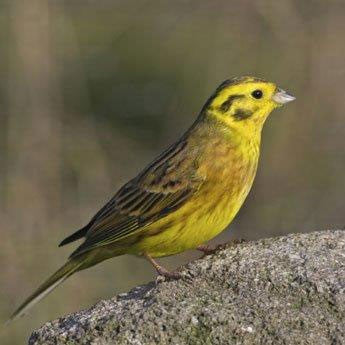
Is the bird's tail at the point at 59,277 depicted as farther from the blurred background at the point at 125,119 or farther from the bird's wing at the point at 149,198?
the blurred background at the point at 125,119

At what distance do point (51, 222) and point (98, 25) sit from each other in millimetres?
2660

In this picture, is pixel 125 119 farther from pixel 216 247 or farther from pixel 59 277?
pixel 216 247

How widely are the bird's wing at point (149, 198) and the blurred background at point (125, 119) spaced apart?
6.86ft

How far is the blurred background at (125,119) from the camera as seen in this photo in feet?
31.9

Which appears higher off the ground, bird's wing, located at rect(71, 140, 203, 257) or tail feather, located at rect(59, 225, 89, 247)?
bird's wing, located at rect(71, 140, 203, 257)

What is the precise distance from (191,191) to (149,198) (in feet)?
0.79

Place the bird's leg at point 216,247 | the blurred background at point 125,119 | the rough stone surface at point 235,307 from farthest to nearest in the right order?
the blurred background at point 125,119 < the bird's leg at point 216,247 < the rough stone surface at point 235,307

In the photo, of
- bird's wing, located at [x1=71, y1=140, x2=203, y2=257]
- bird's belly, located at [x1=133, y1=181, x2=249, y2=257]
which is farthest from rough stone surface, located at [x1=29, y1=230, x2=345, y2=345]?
bird's wing, located at [x1=71, y1=140, x2=203, y2=257]

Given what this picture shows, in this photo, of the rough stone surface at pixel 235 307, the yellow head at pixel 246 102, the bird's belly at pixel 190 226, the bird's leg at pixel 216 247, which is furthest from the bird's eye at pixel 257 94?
the rough stone surface at pixel 235 307

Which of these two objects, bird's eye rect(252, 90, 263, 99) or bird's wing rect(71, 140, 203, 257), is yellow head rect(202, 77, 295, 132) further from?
bird's wing rect(71, 140, 203, 257)

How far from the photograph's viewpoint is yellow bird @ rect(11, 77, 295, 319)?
6566 millimetres

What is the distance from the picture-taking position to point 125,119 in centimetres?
1143

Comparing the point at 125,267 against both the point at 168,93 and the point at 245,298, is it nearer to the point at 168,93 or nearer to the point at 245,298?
the point at 168,93

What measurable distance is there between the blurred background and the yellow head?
7.73 feet
